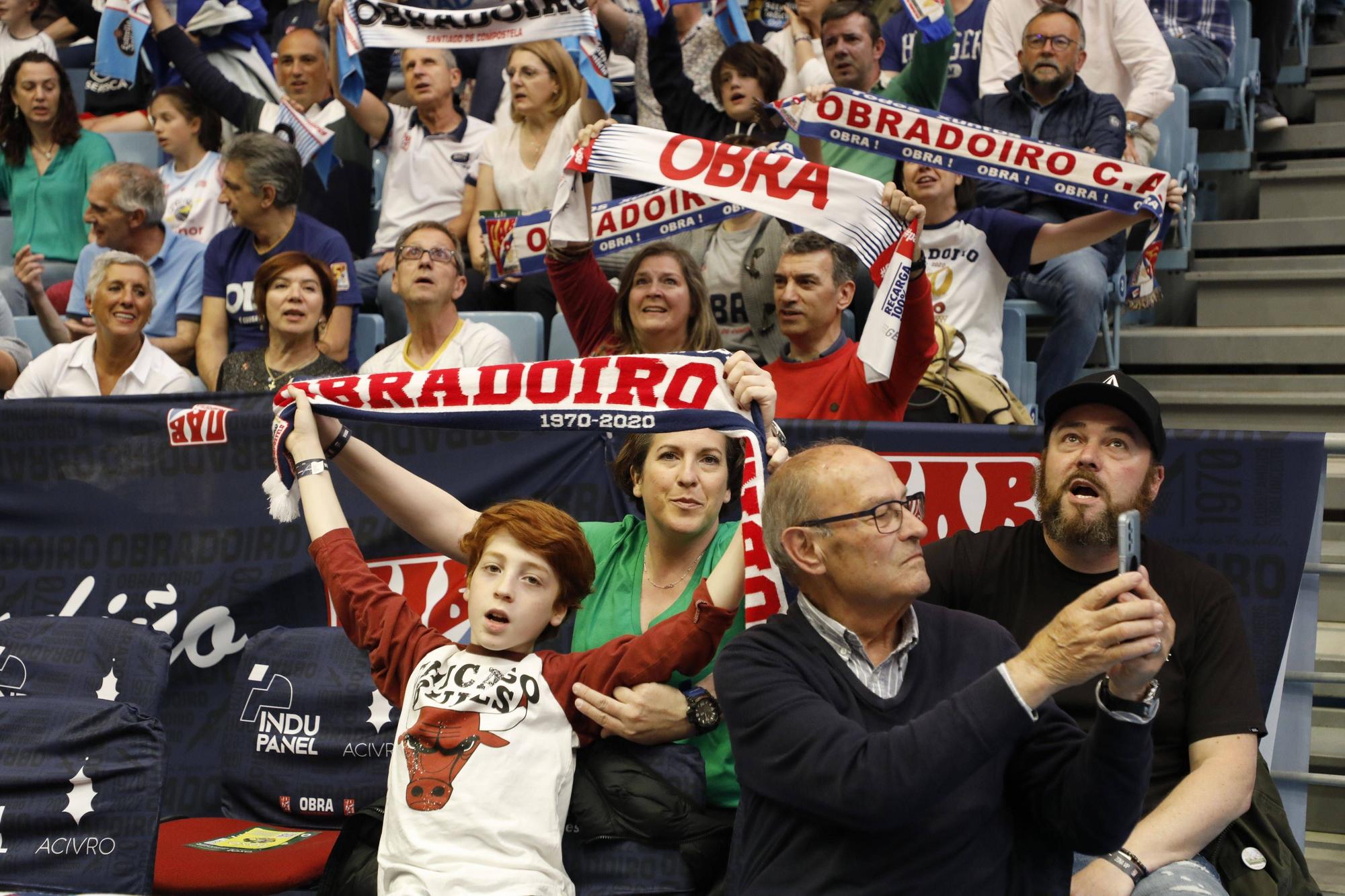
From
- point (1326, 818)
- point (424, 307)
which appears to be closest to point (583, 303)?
point (424, 307)

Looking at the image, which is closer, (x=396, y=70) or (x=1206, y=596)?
(x=1206, y=596)

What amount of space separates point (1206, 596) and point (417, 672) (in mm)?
1644

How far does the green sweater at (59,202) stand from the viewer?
7.52 m

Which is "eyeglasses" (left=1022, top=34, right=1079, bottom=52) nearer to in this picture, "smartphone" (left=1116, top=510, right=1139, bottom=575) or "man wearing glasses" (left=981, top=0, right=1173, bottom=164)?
"man wearing glasses" (left=981, top=0, right=1173, bottom=164)

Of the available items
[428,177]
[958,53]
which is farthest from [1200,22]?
[428,177]

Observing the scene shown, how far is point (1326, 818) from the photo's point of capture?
14.0 ft

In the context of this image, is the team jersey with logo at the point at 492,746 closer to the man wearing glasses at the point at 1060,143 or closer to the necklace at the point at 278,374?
the necklace at the point at 278,374

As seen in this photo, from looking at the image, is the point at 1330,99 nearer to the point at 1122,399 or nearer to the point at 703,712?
the point at 1122,399

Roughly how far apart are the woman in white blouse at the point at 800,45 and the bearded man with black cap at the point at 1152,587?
3858 mm

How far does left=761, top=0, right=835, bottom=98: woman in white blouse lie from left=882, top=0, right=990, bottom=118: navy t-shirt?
341 mm

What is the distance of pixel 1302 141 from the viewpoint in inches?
309

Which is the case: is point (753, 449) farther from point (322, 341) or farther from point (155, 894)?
point (322, 341)

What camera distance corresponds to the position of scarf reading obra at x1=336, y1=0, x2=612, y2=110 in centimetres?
577

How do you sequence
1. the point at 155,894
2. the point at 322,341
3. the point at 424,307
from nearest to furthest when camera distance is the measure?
the point at 155,894 → the point at 424,307 → the point at 322,341
